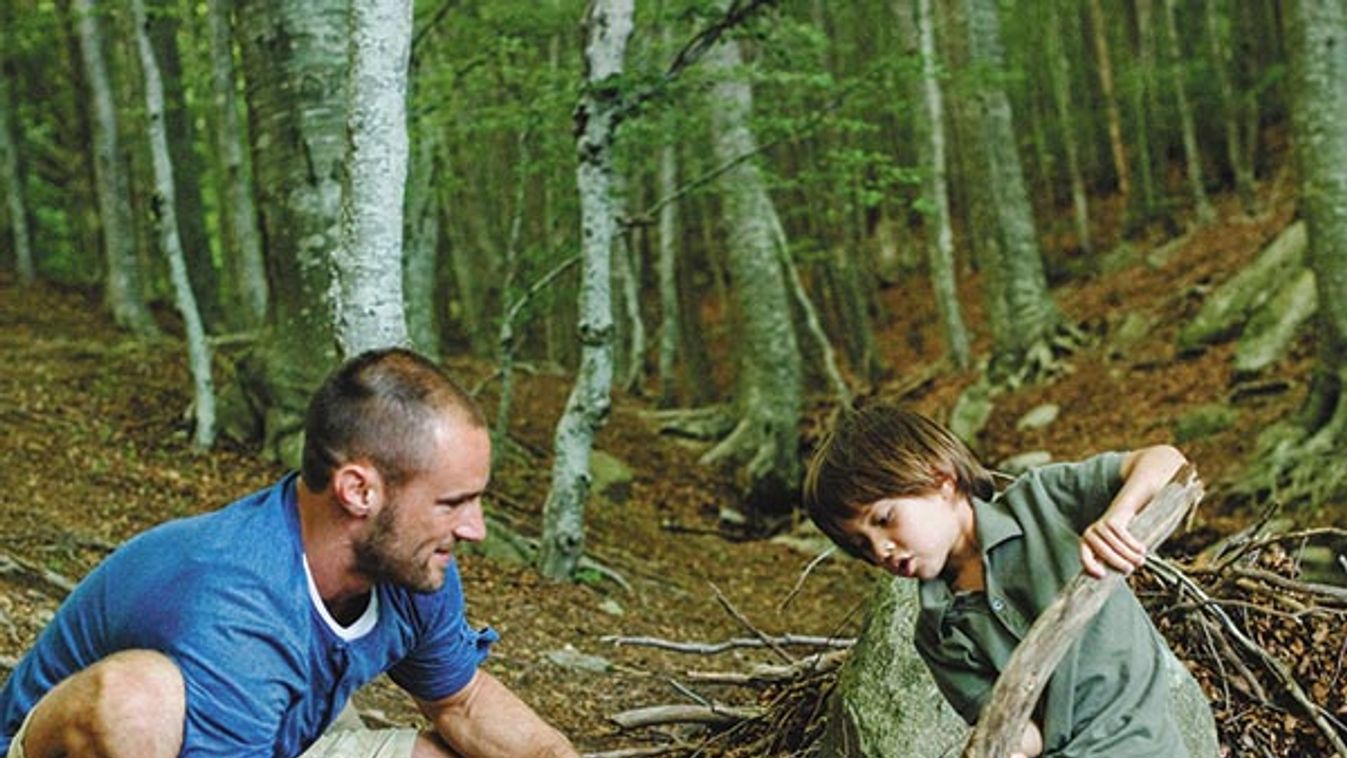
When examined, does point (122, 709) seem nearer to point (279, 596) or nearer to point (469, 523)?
point (279, 596)

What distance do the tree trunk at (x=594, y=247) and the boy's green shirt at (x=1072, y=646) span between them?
4284 millimetres

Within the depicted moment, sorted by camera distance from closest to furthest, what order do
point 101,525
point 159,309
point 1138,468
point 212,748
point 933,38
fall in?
point 212,748, point 1138,468, point 101,525, point 159,309, point 933,38

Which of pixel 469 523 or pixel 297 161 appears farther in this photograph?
pixel 297 161

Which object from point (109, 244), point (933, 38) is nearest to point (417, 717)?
point (109, 244)

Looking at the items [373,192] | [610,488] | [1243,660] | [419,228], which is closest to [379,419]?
Result: [373,192]

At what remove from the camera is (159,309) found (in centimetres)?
1659

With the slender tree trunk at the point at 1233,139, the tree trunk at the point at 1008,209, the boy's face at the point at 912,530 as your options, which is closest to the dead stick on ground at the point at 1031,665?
the boy's face at the point at 912,530

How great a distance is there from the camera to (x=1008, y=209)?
45.6ft

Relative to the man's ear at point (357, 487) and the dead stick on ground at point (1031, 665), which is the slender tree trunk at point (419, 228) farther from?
the dead stick on ground at point (1031, 665)

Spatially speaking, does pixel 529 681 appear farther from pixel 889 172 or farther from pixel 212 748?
pixel 889 172

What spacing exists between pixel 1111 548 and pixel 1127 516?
0.34ft

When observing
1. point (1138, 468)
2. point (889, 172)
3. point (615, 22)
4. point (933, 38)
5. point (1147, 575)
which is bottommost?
point (1147, 575)

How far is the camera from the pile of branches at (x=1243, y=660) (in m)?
4.33

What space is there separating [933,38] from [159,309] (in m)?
10.7
